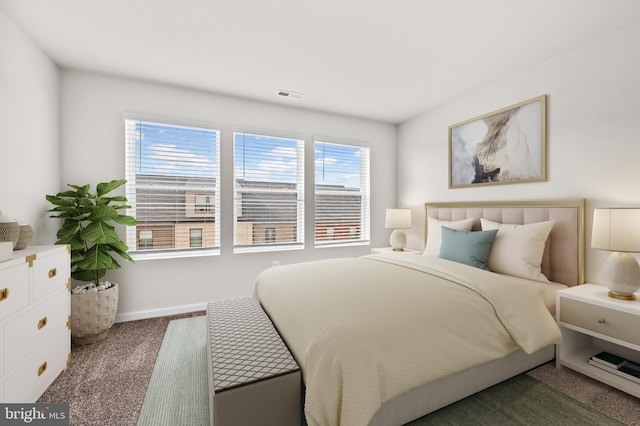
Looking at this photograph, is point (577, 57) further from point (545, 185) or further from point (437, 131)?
point (437, 131)

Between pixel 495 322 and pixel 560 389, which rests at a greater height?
pixel 495 322

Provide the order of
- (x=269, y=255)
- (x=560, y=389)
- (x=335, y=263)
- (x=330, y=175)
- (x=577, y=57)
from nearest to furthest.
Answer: (x=560, y=389) < (x=577, y=57) < (x=335, y=263) < (x=269, y=255) < (x=330, y=175)

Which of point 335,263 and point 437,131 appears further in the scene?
point 437,131

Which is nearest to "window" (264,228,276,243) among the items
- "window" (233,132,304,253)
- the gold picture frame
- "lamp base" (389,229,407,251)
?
"window" (233,132,304,253)

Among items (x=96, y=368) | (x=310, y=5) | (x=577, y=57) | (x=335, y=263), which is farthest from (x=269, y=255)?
(x=577, y=57)

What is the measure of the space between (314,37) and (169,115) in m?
1.85

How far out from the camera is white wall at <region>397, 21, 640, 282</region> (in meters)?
2.10

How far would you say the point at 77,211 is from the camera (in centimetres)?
246

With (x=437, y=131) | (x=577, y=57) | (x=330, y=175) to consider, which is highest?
(x=577, y=57)

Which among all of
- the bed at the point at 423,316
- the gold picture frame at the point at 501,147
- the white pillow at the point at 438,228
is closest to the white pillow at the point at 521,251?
the bed at the point at 423,316

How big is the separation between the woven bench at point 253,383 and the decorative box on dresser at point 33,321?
42.6 inches

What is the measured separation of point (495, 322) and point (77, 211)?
3333 millimetres

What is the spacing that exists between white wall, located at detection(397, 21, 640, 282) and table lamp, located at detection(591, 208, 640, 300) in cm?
41

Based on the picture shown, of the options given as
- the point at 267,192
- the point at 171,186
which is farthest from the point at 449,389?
the point at 171,186
